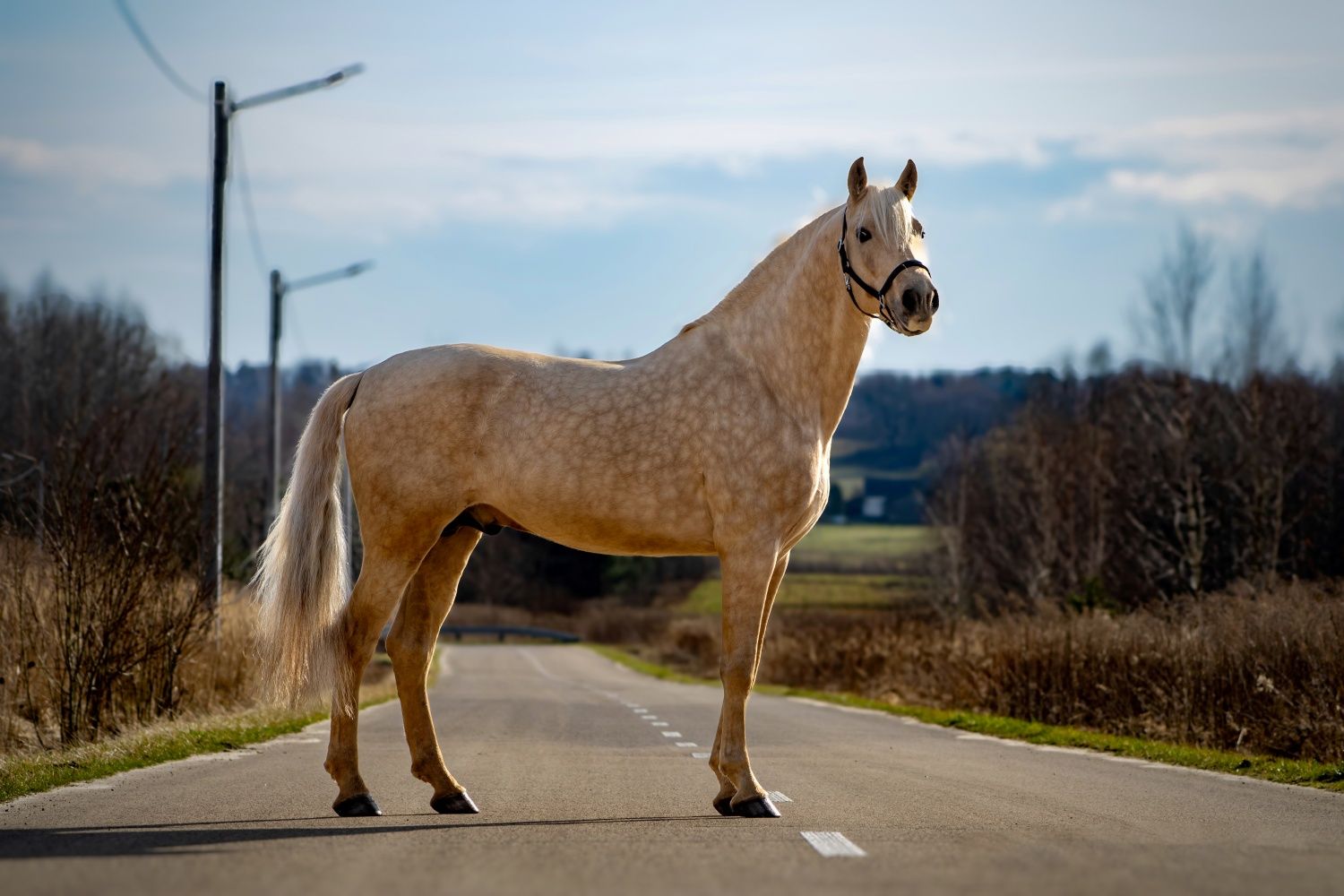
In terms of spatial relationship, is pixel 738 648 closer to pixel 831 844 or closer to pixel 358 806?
pixel 831 844

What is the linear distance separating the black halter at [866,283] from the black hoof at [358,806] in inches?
150

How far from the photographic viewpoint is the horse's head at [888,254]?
8.49 meters

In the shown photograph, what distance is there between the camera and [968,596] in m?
58.8

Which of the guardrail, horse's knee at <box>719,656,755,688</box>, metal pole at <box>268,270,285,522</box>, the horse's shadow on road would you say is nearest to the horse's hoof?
the horse's shadow on road

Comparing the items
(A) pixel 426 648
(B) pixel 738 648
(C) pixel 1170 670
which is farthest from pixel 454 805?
(C) pixel 1170 670

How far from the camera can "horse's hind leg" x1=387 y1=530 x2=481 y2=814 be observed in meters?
8.55

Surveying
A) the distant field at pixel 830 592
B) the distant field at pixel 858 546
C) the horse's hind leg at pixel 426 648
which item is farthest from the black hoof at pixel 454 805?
the distant field at pixel 858 546

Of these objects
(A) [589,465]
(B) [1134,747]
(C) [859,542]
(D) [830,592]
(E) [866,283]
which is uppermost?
(E) [866,283]

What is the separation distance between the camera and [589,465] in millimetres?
8617

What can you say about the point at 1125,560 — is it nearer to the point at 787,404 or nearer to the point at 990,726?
the point at 990,726

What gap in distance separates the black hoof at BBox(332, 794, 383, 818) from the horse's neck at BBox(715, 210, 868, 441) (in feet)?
10.3

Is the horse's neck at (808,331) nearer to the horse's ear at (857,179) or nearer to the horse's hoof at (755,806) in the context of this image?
the horse's ear at (857,179)

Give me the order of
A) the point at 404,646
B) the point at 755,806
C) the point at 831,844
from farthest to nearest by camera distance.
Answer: the point at 404,646, the point at 755,806, the point at 831,844

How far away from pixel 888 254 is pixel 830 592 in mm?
71706
